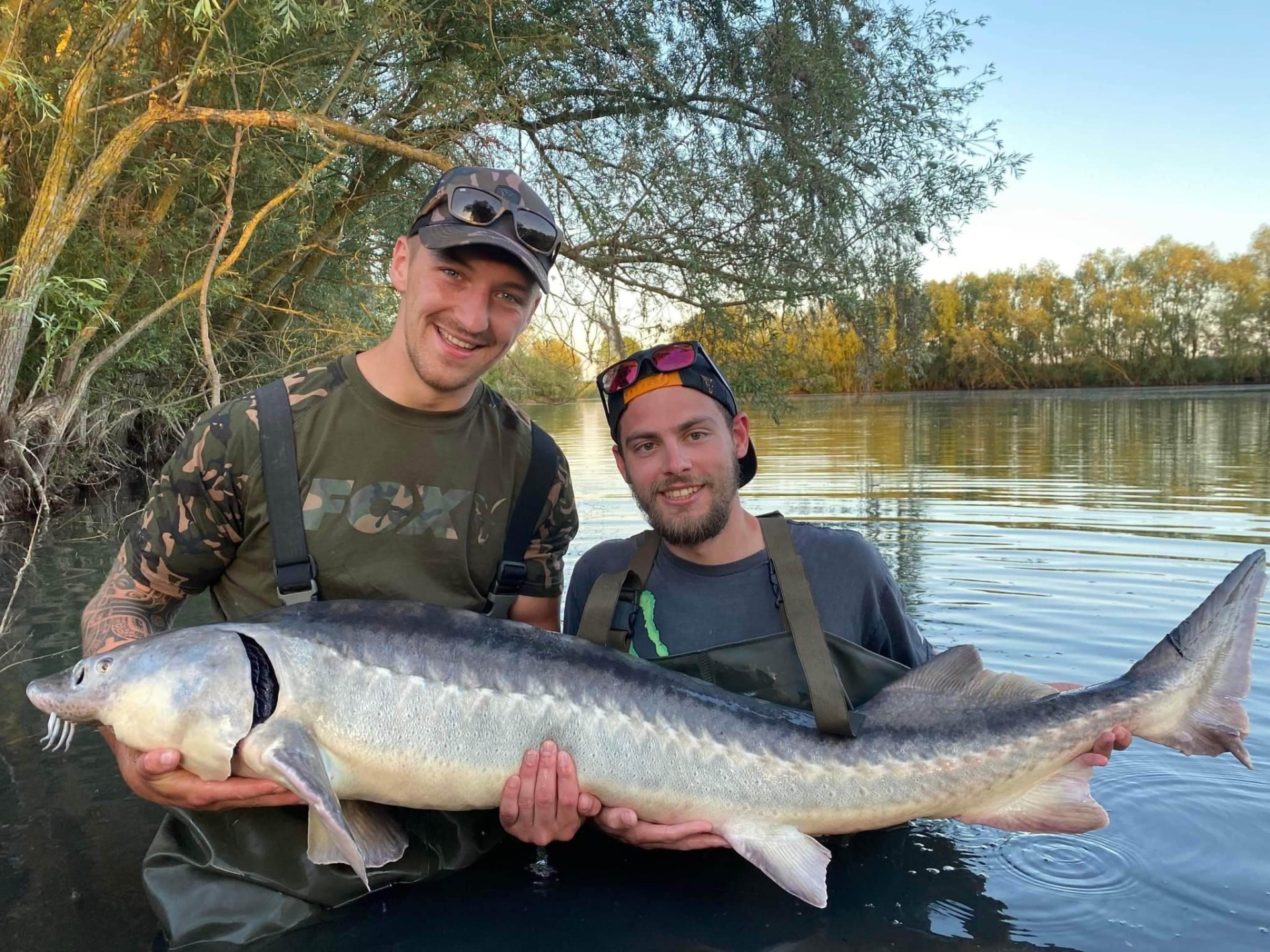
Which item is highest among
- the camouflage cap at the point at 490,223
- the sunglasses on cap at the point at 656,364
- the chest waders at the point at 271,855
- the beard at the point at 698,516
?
the camouflage cap at the point at 490,223

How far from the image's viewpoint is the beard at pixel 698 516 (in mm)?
3705

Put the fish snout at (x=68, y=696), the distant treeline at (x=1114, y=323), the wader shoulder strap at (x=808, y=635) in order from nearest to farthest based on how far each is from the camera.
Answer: the fish snout at (x=68, y=696) < the wader shoulder strap at (x=808, y=635) < the distant treeline at (x=1114, y=323)

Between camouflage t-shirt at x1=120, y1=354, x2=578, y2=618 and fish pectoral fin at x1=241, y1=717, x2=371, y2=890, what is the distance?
2.57 feet

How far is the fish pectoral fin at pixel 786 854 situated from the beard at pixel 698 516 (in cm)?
113

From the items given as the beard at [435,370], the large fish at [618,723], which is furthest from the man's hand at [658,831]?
the beard at [435,370]

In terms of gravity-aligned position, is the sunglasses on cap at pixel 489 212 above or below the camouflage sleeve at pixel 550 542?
above

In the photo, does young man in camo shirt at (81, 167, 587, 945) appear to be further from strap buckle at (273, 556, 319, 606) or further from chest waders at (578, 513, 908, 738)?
chest waders at (578, 513, 908, 738)

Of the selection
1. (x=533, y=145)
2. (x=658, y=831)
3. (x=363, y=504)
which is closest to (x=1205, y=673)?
(x=658, y=831)

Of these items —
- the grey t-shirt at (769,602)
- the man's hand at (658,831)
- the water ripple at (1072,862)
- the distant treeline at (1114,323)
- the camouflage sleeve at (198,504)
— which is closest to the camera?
Answer: the man's hand at (658,831)

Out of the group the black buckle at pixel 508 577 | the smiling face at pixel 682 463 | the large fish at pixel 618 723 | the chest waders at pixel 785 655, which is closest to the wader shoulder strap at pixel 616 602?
the chest waders at pixel 785 655

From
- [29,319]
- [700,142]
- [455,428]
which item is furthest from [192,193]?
[455,428]

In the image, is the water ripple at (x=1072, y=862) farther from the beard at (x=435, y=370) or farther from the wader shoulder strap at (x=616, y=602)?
the beard at (x=435, y=370)

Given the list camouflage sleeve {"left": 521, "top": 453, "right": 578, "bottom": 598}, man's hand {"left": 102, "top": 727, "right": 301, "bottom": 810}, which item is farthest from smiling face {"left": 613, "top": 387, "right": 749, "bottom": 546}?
man's hand {"left": 102, "top": 727, "right": 301, "bottom": 810}

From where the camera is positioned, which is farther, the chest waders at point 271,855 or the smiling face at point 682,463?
the smiling face at point 682,463
